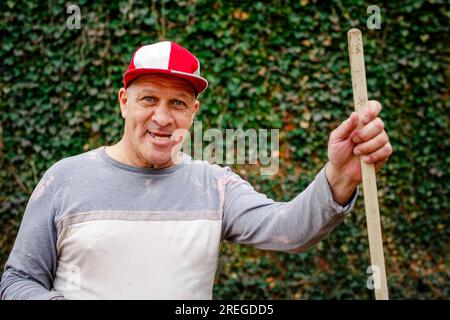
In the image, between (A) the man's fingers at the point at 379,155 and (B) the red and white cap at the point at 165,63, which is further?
(B) the red and white cap at the point at 165,63

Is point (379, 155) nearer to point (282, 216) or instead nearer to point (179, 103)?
point (282, 216)

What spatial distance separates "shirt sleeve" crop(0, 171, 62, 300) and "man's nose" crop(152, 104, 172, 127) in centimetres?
48

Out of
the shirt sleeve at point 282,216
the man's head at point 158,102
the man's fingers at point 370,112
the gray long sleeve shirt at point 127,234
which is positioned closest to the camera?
the man's fingers at point 370,112

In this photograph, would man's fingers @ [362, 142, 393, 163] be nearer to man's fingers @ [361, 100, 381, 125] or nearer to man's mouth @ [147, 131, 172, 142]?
man's fingers @ [361, 100, 381, 125]

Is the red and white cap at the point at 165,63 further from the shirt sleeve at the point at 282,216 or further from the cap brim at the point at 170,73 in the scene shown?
the shirt sleeve at the point at 282,216

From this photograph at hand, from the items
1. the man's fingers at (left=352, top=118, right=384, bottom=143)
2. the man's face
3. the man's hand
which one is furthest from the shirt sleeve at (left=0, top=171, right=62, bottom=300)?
the man's fingers at (left=352, top=118, right=384, bottom=143)

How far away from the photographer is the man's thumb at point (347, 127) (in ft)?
4.57

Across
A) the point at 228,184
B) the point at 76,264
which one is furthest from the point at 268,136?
the point at 76,264

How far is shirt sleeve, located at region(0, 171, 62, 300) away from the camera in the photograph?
5.56 feet

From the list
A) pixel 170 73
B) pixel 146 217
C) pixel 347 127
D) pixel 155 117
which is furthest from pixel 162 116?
pixel 347 127

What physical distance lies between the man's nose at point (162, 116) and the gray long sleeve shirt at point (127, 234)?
0.64ft

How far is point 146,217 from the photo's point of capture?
1.74 meters

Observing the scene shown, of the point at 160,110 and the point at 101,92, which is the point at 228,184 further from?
the point at 101,92

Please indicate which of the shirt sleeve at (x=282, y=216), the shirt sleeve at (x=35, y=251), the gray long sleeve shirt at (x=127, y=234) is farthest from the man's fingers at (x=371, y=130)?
the shirt sleeve at (x=35, y=251)
